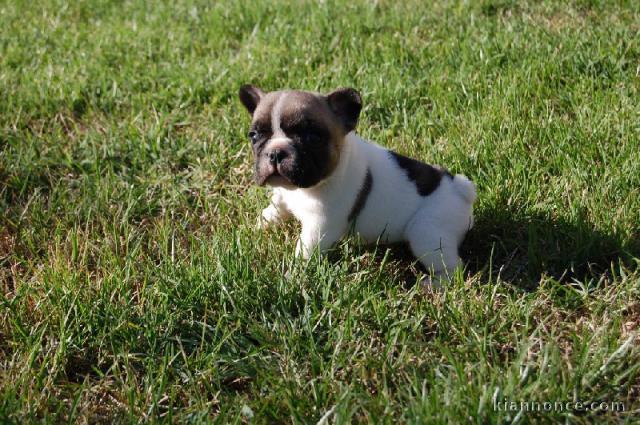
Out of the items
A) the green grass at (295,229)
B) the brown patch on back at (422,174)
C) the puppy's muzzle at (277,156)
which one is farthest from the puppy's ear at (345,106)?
the green grass at (295,229)

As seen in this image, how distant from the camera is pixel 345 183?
400 cm

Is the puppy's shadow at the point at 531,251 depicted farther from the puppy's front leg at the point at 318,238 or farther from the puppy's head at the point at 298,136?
the puppy's head at the point at 298,136

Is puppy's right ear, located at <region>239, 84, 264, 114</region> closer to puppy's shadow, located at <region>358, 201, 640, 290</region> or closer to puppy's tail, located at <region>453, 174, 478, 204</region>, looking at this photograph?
puppy's shadow, located at <region>358, 201, 640, 290</region>

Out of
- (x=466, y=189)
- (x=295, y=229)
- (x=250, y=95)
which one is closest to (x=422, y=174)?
(x=466, y=189)

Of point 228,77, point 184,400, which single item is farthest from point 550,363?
point 228,77

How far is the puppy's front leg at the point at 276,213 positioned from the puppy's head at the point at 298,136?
1.79 ft

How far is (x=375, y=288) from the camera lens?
12.5 feet

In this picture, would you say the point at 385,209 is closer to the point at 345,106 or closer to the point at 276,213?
the point at 345,106

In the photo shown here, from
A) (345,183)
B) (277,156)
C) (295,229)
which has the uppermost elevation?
(277,156)

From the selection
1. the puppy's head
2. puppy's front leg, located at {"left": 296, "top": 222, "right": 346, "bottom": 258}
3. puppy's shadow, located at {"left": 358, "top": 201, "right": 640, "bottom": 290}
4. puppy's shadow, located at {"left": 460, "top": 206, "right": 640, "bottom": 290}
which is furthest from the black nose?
puppy's shadow, located at {"left": 460, "top": 206, "right": 640, "bottom": 290}

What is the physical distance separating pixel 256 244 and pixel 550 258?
1.68 m

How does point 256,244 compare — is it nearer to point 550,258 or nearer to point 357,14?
point 550,258

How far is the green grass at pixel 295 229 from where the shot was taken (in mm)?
3162

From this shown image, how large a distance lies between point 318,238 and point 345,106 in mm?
783
